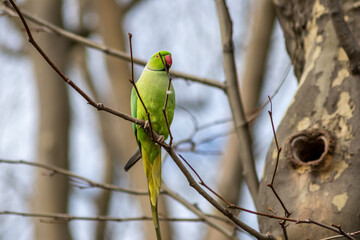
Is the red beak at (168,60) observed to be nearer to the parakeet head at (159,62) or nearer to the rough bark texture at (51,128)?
the parakeet head at (159,62)

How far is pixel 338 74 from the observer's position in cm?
299

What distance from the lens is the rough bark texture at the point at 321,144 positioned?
2.60m

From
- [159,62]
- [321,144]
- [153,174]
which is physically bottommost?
[153,174]

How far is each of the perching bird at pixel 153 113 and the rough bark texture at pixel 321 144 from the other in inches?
27.1

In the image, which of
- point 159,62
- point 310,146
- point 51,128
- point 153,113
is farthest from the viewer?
point 51,128

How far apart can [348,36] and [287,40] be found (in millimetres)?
985

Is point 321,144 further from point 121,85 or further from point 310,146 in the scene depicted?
point 121,85

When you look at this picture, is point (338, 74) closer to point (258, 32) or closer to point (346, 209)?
point (346, 209)

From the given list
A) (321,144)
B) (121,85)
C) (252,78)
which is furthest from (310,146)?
(121,85)

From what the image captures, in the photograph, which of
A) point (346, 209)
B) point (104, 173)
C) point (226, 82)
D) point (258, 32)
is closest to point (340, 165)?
point (346, 209)

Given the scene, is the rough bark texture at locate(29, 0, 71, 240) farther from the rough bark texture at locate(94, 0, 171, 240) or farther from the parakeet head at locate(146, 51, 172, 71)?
the parakeet head at locate(146, 51, 172, 71)

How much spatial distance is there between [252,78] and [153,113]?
3.31 meters

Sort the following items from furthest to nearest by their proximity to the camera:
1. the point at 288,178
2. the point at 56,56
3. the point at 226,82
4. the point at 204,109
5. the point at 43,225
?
the point at 204,109 < the point at 56,56 < the point at 43,225 < the point at 226,82 < the point at 288,178

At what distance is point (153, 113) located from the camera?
279 centimetres
